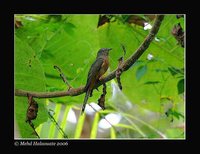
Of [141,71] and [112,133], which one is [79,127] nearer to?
[112,133]

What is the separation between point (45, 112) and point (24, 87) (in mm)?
128

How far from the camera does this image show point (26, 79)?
90.5 inches

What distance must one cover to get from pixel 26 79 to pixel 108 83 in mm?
315

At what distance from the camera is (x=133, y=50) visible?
224 centimetres

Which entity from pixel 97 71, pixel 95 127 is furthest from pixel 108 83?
pixel 95 127

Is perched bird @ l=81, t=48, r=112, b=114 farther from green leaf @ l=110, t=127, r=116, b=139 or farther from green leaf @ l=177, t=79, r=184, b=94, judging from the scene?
green leaf @ l=177, t=79, r=184, b=94

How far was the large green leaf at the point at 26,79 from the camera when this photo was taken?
2.27 meters

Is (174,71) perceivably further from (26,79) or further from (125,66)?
(26,79)

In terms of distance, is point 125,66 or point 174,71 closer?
point 125,66

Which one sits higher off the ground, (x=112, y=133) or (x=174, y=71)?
(x=174, y=71)

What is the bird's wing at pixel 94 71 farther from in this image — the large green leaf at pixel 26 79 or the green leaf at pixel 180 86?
the green leaf at pixel 180 86

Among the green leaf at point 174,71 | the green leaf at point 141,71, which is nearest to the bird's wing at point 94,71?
the green leaf at point 141,71

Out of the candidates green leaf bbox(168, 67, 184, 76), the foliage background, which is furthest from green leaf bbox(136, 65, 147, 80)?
green leaf bbox(168, 67, 184, 76)
